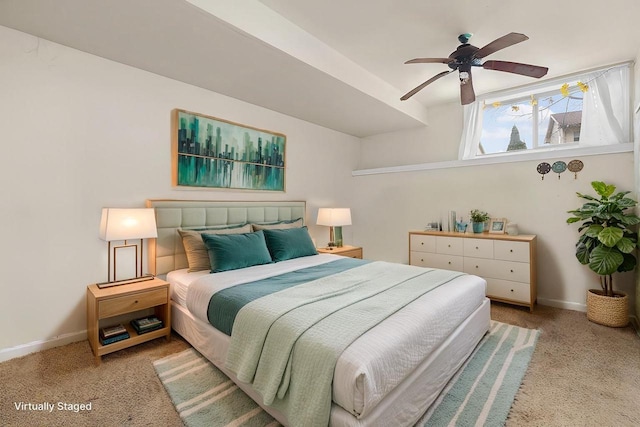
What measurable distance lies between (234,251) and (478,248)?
2837mm

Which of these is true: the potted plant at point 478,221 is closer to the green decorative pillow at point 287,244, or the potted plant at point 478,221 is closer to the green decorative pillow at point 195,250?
the green decorative pillow at point 287,244

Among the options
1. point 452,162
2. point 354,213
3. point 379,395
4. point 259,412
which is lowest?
point 259,412

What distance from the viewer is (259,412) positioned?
1.66m

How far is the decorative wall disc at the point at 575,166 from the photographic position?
10.5 ft

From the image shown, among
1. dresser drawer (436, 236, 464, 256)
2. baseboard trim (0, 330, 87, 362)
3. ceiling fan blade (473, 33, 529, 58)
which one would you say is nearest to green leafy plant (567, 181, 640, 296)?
dresser drawer (436, 236, 464, 256)

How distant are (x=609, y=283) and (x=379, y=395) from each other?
308cm

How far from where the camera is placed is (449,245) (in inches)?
148

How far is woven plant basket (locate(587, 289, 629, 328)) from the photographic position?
2740 millimetres

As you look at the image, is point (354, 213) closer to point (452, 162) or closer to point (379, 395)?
point (452, 162)

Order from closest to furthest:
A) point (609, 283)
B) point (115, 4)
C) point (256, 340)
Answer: point (256, 340), point (115, 4), point (609, 283)

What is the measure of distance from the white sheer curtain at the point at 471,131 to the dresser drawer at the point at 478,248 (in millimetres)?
1238

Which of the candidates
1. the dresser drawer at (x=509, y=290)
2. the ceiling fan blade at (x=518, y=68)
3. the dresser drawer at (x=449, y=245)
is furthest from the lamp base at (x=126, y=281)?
the dresser drawer at (x=509, y=290)

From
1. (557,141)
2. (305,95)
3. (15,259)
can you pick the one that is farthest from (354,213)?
(15,259)

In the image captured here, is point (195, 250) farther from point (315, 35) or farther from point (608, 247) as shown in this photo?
point (608, 247)
